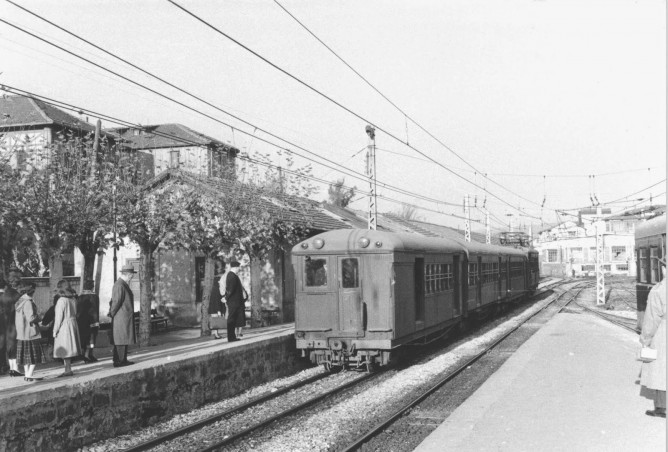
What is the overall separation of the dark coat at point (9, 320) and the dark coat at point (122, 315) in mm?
1373

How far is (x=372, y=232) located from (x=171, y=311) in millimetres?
10505

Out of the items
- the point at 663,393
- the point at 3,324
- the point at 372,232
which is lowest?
the point at 663,393

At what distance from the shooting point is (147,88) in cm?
1025

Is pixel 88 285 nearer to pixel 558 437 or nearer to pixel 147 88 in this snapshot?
pixel 147 88

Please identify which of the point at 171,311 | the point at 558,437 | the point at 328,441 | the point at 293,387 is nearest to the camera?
the point at 558,437

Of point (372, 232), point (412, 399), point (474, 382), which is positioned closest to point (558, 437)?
point (412, 399)

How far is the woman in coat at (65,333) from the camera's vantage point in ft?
31.3

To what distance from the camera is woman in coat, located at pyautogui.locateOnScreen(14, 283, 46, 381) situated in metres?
9.26

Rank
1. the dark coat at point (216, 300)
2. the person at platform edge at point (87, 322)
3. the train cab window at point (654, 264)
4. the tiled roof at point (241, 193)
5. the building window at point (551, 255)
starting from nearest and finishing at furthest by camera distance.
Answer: the person at platform edge at point (87, 322)
the train cab window at point (654, 264)
the dark coat at point (216, 300)
the tiled roof at point (241, 193)
the building window at point (551, 255)

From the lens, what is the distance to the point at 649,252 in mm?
14141

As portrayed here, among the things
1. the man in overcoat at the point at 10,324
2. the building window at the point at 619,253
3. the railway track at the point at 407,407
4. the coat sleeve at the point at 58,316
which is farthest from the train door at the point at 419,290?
the building window at the point at 619,253

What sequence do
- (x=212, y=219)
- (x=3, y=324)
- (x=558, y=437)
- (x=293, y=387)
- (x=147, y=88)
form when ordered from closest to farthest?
1. (x=558, y=437)
2. (x=3, y=324)
3. (x=147, y=88)
4. (x=293, y=387)
5. (x=212, y=219)

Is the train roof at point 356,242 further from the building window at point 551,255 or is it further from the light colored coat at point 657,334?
the building window at point 551,255

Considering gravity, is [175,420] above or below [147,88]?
below
